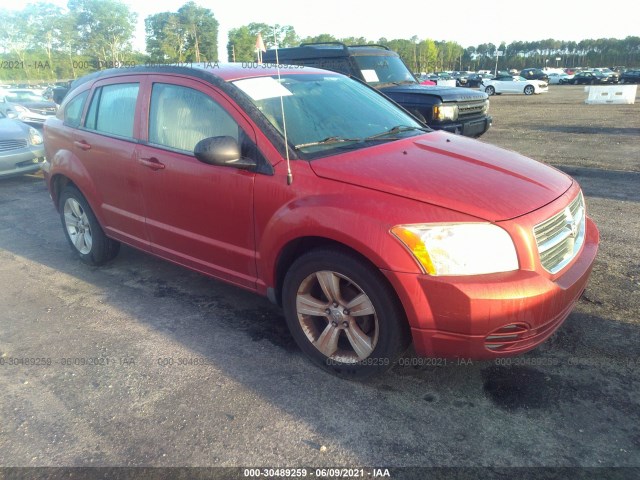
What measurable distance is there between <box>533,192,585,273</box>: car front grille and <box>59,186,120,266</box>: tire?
3775 millimetres

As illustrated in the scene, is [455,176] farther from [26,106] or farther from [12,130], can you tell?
[26,106]

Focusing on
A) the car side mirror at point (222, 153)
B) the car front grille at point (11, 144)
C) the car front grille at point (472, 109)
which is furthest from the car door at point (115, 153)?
the car front grille at point (472, 109)

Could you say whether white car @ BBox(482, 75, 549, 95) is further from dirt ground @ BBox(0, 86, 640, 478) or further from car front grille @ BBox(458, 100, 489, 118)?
dirt ground @ BBox(0, 86, 640, 478)

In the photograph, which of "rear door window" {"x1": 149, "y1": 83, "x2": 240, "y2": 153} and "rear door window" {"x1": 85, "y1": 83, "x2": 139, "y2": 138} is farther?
"rear door window" {"x1": 85, "y1": 83, "x2": 139, "y2": 138}

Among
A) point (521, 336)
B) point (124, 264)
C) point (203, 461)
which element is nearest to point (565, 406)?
point (521, 336)

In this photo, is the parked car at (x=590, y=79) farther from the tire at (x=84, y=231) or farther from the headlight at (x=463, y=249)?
the headlight at (x=463, y=249)

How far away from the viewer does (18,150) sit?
879 centimetres

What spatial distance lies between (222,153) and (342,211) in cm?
86

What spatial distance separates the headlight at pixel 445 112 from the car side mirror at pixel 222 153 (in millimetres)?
5797

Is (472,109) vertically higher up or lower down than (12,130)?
higher up

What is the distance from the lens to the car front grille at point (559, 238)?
8.29ft

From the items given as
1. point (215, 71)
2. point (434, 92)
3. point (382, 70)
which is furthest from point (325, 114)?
point (382, 70)

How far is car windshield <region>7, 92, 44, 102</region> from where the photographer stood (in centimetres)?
1795

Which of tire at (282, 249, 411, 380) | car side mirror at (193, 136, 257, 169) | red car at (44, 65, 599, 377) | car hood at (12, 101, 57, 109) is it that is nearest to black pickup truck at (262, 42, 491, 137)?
red car at (44, 65, 599, 377)
